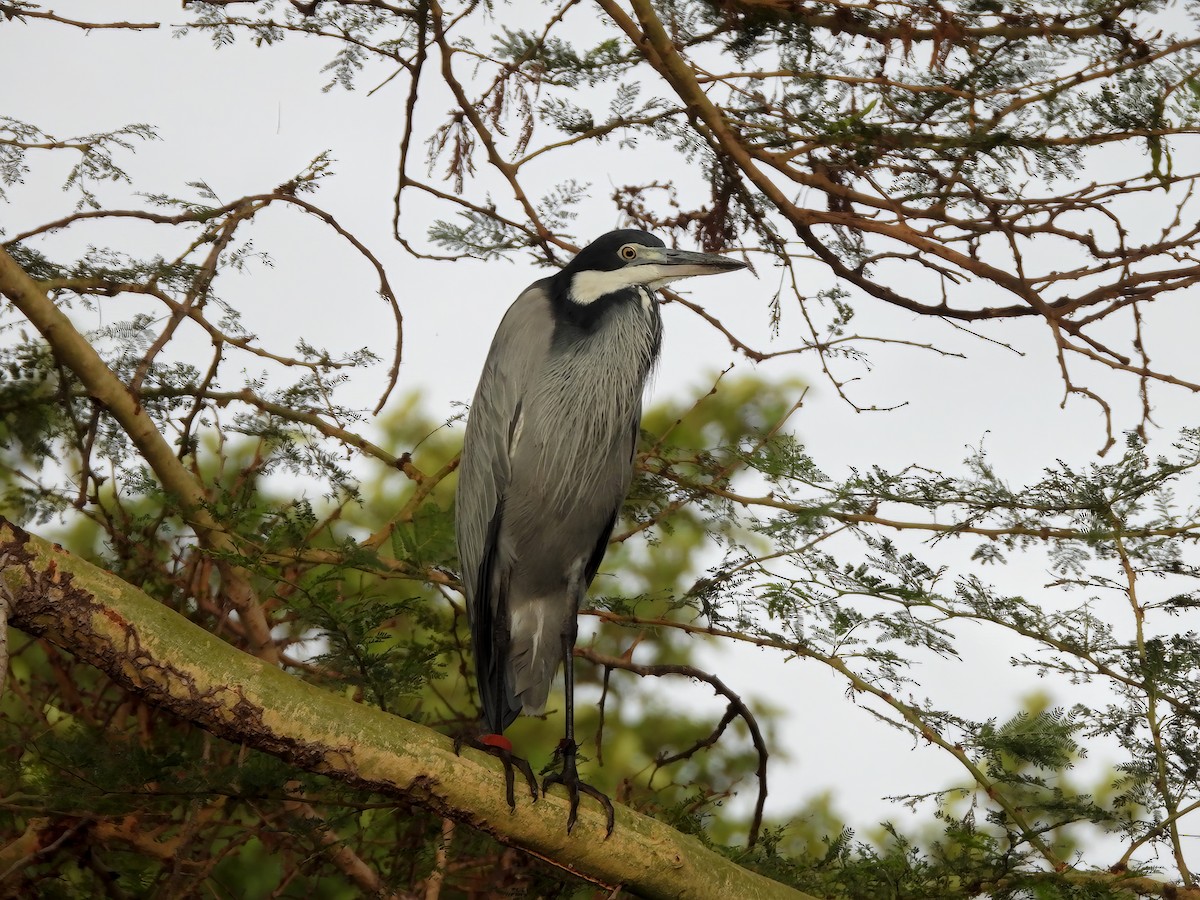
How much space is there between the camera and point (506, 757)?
2.38m

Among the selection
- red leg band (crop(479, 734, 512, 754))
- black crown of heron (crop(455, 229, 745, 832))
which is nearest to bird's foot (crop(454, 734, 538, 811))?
red leg band (crop(479, 734, 512, 754))

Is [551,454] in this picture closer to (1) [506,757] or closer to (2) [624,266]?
(2) [624,266]

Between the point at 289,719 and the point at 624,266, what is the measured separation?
1.48m

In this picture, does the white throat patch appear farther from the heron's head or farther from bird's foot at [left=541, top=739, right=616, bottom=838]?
bird's foot at [left=541, top=739, right=616, bottom=838]

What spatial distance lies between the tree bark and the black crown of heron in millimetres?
531

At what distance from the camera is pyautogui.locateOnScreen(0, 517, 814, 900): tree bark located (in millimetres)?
2006

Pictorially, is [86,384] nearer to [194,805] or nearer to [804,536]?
[194,805]

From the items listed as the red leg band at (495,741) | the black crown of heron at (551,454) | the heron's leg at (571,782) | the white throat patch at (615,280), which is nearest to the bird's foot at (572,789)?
the heron's leg at (571,782)

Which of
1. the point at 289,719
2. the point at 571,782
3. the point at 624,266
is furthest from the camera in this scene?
the point at 624,266

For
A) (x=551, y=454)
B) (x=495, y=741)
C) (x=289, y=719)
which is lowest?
(x=289, y=719)

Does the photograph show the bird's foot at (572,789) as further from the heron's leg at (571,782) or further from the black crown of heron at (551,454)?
the black crown of heron at (551,454)

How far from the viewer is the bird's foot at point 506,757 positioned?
233 cm

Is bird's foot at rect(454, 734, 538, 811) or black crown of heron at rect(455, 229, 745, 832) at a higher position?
black crown of heron at rect(455, 229, 745, 832)

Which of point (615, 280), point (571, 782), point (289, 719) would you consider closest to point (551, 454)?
point (615, 280)
